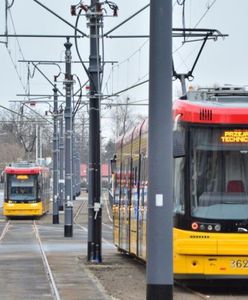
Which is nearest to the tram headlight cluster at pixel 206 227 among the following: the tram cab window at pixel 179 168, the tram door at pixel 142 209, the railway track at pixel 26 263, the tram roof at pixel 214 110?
the tram cab window at pixel 179 168

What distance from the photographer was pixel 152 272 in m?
9.66

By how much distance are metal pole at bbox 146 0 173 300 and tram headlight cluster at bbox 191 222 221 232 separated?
4.07 m

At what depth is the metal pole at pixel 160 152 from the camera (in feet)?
31.7

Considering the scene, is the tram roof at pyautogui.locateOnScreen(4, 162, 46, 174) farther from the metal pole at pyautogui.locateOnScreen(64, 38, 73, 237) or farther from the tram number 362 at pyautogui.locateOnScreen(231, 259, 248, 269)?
the tram number 362 at pyautogui.locateOnScreen(231, 259, 248, 269)

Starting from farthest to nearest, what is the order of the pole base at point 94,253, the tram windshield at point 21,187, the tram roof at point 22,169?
1. the tram roof at point 22,169
2. the tram windshield at point 21,187
3. the pole base at point 94,253

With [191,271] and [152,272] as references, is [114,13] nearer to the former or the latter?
[191,271]

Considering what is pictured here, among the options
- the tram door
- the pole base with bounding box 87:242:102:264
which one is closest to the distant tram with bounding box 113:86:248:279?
the tram door

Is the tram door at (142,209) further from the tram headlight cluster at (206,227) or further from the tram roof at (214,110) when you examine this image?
the tram headlight cluster at (206,227)

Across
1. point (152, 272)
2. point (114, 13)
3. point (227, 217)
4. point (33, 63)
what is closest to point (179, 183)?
point (227, 217)

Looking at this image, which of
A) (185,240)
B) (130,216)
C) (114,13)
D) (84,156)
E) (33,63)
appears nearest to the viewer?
(185,240)

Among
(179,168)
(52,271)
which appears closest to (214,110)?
(179,168)

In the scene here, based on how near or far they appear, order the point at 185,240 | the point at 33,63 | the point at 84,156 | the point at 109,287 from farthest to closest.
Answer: the point at 84,156
the point at 33,63
the point at 109,287
the point at 185,240

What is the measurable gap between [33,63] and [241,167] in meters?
20.1

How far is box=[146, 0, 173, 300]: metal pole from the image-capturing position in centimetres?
966
